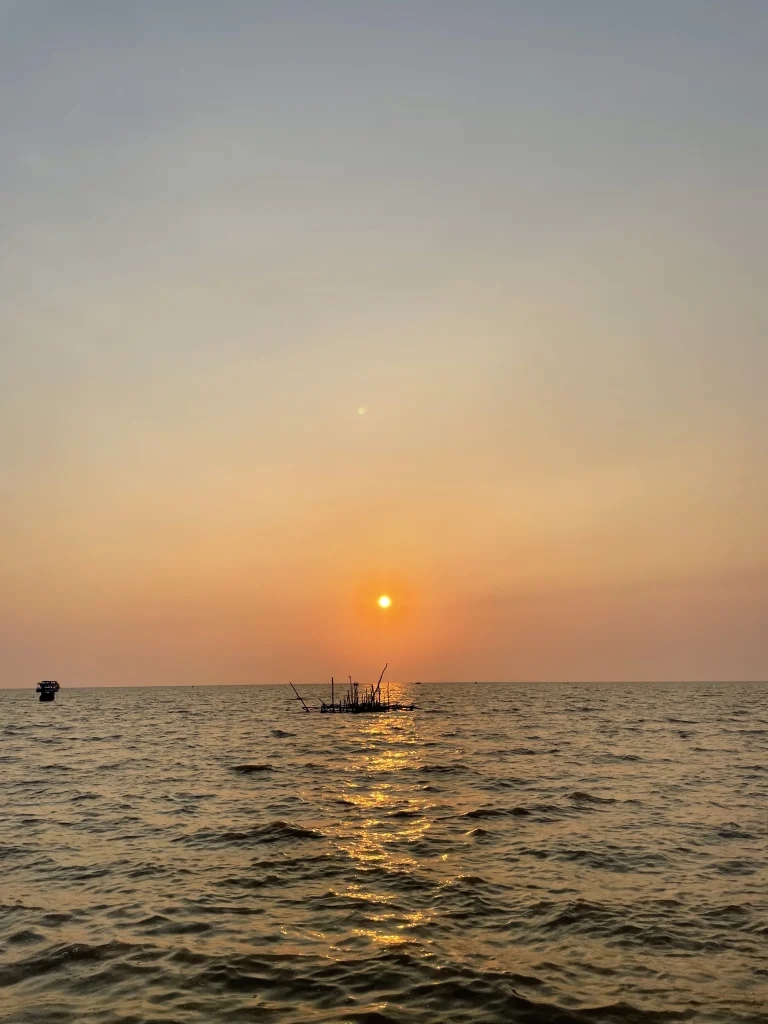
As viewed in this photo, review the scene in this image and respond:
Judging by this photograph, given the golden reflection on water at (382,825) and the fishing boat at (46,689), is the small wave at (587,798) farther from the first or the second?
the fishing boat at (46,689)

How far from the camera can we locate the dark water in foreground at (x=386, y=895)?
1211 cm

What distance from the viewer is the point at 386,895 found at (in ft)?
58.3

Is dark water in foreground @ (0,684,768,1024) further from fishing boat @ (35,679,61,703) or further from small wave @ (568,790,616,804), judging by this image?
fishing boat @ (35,679,61,703)

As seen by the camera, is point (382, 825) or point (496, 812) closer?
point (382, 825)

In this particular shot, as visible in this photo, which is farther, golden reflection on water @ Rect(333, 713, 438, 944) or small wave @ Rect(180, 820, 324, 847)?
small wave @ Rect(180, 820, 324, 847)

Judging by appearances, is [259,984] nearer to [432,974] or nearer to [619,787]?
[432,974]

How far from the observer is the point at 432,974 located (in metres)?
13.0

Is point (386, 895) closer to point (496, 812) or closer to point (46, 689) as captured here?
point (496, 812)

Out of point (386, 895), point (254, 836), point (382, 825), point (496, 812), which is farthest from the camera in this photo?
point (496, 812)

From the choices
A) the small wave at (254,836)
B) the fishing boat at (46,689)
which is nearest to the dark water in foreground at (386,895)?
the small wave at (254,836)

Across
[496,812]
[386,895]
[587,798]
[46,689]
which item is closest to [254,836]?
[386,895]

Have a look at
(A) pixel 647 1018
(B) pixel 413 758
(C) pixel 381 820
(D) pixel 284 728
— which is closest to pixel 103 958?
(A) pixel 647 1018

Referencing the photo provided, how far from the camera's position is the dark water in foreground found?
12109 mm

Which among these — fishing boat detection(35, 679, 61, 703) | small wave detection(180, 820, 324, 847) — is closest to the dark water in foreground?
small wave detection(180, 820, 324, 847)
